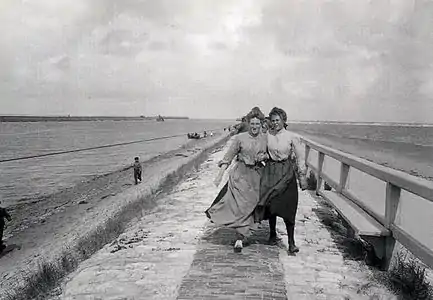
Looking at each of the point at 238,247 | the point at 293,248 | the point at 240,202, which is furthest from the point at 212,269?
the point at 293,248

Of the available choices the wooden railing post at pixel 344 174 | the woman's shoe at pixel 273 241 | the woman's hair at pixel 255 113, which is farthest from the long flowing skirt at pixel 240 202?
the wooden railing post at pixel 344 174

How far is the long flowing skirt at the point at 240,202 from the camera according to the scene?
19.2 feet

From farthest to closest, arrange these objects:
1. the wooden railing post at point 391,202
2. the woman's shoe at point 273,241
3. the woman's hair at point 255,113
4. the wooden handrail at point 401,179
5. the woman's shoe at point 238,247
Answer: the woman's shoe at point 273,241, the woman's hair at point 255,113, the woman's shoe at point 238,247, the wooden railing post at point 391,202, the wooden handrail at point 401,179

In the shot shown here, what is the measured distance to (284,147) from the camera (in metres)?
5.80

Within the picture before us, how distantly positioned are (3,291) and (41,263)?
651mm

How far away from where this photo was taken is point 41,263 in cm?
543

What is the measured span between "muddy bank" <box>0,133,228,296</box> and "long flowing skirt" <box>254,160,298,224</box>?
2478 millimetres

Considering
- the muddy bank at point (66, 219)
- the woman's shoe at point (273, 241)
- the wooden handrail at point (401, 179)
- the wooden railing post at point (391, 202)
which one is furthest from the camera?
the woman's shoe at point (273, 241)

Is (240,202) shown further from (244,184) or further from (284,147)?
(284,147)

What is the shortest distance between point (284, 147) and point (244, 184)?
70 centimetres

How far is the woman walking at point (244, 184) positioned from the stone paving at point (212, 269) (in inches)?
14.7

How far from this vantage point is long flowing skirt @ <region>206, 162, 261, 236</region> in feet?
19.2

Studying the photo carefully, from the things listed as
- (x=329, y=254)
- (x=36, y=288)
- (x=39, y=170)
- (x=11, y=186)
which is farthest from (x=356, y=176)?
(x=39, y=170)

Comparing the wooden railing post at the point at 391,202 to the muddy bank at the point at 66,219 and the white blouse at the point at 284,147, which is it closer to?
the white blouse at the point at 284,147
